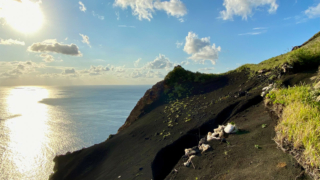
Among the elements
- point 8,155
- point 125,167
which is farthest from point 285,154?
point 8,155

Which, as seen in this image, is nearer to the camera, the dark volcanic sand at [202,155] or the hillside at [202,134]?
the dark volcanic sand at [202,155]

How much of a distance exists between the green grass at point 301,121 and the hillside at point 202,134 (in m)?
0.42

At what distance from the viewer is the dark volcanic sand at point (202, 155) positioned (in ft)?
14.8

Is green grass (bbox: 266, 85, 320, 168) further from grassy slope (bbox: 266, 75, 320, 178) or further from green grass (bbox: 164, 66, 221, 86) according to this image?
green grass (bbox: 164, 66, 221, 86)

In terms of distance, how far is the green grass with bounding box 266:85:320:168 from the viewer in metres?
3.44

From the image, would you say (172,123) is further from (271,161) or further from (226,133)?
(271,161)

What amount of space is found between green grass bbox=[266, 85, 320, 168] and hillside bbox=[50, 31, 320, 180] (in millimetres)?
420

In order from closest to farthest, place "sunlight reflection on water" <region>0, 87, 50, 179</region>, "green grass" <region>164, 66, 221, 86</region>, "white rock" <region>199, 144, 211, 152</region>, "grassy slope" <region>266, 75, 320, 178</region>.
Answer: "grassy slope" <region>266, 75, 320, 178</region>
"white rock" <region>199, 144, 211, 152</region>
"green grass" <region>164, 66, 221, 86</region>
"sunlight reflection on water" <region>0, 87, 50, 179</region>

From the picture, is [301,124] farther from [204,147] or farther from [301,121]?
[204,147]

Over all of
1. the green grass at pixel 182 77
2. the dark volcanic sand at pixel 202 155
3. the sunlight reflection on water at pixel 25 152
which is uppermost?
the green grass at pixel 182 77

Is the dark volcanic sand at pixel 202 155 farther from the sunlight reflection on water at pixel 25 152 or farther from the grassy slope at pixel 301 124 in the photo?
the sunlight reflection on water at pixel 25 152

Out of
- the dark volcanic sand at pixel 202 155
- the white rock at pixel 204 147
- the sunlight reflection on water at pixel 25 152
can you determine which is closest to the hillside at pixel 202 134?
the dark volcanic sand at pixel 202 155

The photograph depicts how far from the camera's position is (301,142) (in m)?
3.75

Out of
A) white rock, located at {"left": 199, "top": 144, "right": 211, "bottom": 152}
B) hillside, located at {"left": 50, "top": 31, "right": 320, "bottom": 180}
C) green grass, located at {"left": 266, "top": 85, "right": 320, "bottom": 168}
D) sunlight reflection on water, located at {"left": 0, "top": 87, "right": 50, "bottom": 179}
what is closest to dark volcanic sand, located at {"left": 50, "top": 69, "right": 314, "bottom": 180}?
hillside, located at {"left": 50, "top": 31, "right": 320, "bottom": 180}
